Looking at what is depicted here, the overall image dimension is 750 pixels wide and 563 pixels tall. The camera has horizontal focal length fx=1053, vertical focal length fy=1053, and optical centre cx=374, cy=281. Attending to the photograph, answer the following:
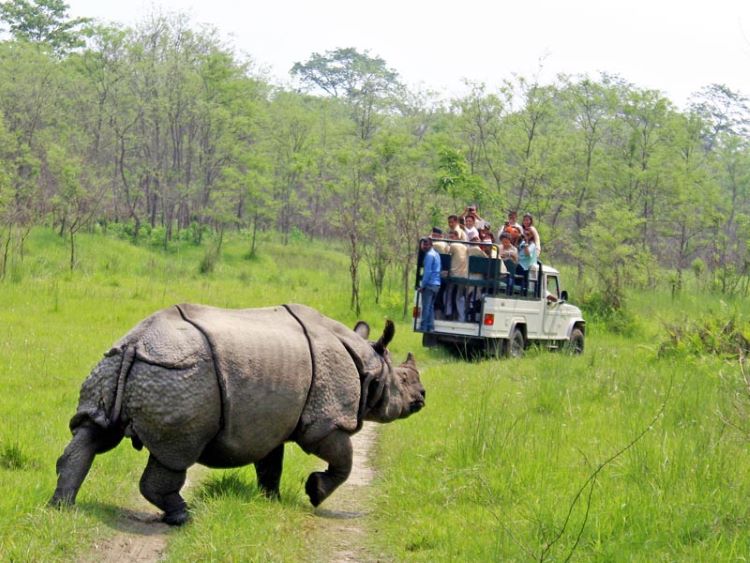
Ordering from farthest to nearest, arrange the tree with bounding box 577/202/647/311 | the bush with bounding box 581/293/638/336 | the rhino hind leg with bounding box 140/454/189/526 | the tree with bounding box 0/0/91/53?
the tree with bounding box 0/0/91/53
the tree with bounding box 577/202/647/311
the bush with bounding box 581/293/638/336
the rhino hind leg with bounding box 140/454/189/526

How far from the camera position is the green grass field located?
19.1ft

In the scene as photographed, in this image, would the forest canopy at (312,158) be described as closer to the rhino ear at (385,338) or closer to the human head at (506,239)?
A: the human head at (506,239)

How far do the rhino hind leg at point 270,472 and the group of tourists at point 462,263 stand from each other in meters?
9.04

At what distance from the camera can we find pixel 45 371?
463 inches

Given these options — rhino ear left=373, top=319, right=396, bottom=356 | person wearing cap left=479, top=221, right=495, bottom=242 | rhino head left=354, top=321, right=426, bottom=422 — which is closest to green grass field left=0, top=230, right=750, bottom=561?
rhino head left=354, top=321, right=426, bottom=422

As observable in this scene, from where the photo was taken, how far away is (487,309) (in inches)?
636

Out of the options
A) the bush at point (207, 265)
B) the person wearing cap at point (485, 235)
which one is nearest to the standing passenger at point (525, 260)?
the person wearing cap at point (485, 235)

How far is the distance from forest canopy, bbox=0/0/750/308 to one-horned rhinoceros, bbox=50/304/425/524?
17.6 m

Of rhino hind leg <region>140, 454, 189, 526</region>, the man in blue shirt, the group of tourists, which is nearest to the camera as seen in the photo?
rhino hind leg <region>140, 454, 189, 526</region>

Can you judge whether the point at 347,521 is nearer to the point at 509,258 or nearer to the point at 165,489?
the point at 165,489

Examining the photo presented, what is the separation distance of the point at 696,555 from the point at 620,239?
897 inches

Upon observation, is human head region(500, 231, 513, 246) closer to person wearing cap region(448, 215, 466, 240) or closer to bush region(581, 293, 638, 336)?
person wearing cap region(448, 215, 466, 240)

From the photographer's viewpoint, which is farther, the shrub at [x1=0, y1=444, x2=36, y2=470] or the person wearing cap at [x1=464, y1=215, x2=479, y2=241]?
the person wearing cap at [x1=464, y1=215, x2=479, y2=241]

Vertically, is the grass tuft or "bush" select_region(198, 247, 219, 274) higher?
"bush" select_region(198, 247, 219, 274)
